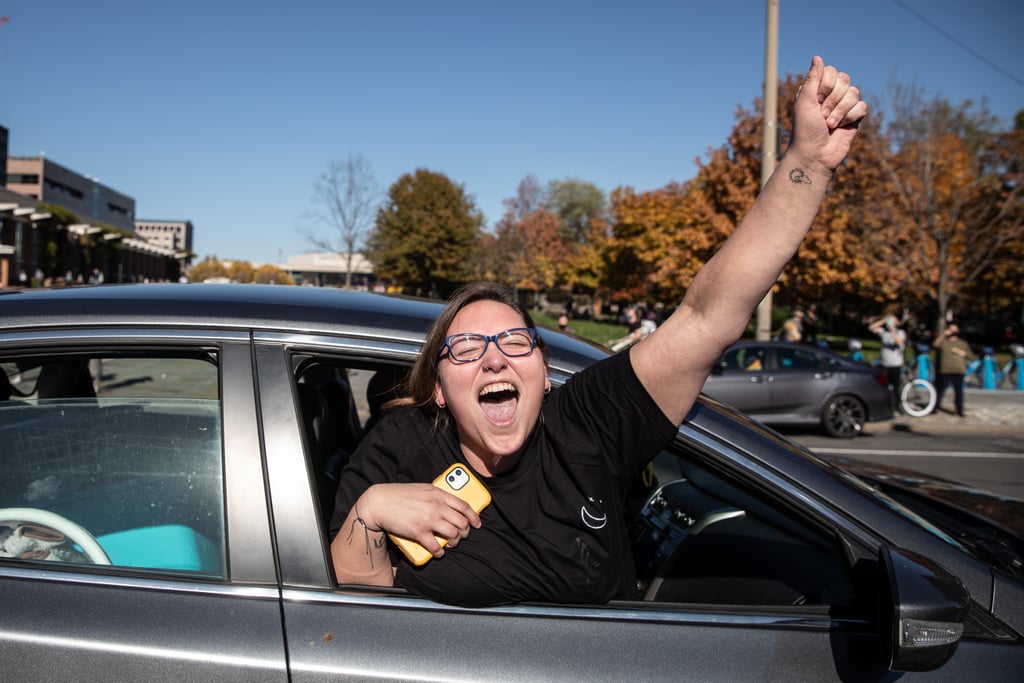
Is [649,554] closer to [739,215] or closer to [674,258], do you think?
[739,215]

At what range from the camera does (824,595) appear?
1.96 m

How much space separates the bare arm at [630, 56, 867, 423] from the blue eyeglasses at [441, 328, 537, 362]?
1.06 ft

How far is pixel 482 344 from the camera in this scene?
5.89 feet

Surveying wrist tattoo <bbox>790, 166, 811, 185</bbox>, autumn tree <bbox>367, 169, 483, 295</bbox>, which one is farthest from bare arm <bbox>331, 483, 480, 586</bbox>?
autumn tree <bbox>367, 169, 483, 295</bbox>

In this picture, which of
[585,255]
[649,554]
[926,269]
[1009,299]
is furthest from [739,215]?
[585,255]

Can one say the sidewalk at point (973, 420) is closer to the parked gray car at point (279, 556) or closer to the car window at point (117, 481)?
the parked gray car at point (279, 556)

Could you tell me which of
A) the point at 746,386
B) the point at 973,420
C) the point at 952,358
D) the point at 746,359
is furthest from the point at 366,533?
the point at 973,420

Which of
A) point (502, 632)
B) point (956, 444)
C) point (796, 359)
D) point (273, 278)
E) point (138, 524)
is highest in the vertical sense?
point (138, 524)

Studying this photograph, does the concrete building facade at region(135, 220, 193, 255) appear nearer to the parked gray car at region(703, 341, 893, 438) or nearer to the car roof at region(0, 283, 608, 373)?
the parked gray car at region(703, 341, 893, 438)

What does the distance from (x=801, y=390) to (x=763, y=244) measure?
10196 millimetres

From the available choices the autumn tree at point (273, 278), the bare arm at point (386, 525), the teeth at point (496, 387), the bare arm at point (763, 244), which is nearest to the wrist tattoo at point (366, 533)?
the bare arm at point (386, 525)

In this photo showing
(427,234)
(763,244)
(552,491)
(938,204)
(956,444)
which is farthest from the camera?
(427,234)

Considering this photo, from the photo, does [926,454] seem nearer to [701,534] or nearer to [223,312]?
[701,534]

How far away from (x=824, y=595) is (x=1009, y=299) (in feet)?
142
